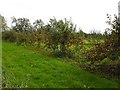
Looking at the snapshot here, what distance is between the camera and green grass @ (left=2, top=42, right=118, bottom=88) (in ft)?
49.0

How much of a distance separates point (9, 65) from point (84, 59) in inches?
258

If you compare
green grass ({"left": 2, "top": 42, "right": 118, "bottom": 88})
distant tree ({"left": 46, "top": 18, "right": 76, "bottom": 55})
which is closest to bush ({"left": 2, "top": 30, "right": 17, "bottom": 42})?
distant tree ({"left": 46, "top": 18, "right": 76, "bottom": 55})

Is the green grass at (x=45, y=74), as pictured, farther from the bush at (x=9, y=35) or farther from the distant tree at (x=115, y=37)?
the bush at (x=9, y=35)

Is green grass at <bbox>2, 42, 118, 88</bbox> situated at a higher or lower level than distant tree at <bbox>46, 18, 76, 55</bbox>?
lower

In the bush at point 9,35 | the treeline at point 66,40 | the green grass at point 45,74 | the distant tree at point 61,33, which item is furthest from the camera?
the bush at point 9,35

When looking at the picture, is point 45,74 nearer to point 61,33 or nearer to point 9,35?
point 61,33

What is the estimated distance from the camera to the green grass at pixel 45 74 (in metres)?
14.9

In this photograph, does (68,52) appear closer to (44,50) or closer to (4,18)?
(44,50)

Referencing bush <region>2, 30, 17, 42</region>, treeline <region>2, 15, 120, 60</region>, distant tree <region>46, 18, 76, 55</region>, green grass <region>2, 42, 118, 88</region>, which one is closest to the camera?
green grass <region>2, 42, 118, 88</region>

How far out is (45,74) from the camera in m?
17.4

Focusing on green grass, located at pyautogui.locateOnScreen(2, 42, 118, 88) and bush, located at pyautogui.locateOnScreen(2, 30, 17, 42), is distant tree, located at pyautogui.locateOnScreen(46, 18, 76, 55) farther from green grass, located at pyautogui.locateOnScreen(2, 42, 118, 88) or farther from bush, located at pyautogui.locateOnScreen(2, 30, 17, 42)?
bush, located at pyautogui.locateOnScreen(2, 30, 17, 42)

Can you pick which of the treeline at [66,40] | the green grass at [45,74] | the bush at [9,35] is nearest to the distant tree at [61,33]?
the treeline at [66,40]

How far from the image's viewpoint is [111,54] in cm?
1827

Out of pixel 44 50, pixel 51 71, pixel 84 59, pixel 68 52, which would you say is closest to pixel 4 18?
pixel 44 50
